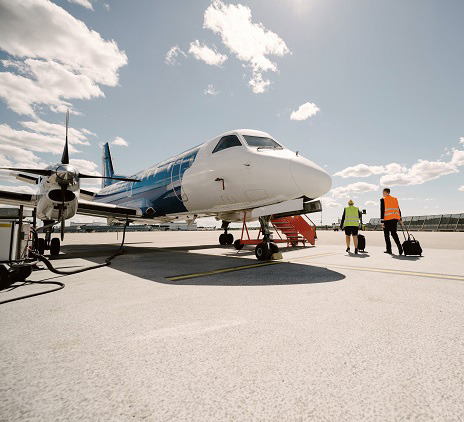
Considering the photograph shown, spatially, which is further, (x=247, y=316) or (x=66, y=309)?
(x=66, y=309)

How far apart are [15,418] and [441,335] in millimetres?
2718

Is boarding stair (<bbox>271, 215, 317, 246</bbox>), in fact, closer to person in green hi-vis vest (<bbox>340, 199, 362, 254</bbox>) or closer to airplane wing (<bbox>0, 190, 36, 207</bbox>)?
person in green hi-vis vest (<bbox>340, 199, 362, 254</bbox>)

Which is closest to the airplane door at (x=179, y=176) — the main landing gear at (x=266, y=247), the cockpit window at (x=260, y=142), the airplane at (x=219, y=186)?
the airplane at (x=219, y=186)

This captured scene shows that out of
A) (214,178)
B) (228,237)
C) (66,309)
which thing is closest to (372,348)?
(66,309)

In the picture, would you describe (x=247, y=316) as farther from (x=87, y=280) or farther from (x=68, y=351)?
(x=87, y=280)

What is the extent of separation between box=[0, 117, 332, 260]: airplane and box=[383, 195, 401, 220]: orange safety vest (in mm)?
3972

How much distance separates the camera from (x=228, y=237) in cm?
1425

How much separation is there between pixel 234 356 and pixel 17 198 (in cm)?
1086

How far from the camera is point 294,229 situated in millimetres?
11578

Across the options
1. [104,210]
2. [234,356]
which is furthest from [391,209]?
[104,210]

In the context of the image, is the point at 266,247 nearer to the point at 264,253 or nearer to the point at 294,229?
the point at 264,253

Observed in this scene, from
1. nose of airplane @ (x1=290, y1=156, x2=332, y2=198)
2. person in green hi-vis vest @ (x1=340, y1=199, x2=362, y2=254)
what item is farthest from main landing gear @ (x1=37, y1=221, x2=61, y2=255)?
person in green hi-vis vest @ (x1=340, y1=199, x2=362, y2=254)

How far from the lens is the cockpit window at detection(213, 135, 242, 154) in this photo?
710 centimetres

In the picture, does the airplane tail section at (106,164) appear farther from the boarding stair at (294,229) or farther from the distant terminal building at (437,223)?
the distant terminal building at (437,223)
